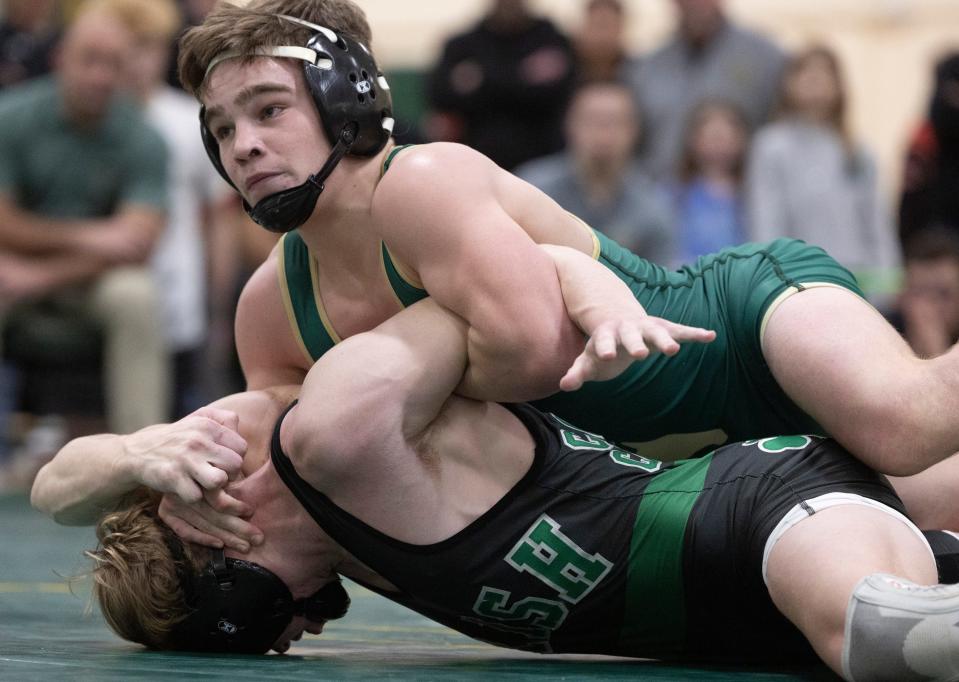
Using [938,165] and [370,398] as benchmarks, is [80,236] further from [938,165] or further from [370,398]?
[370,398]

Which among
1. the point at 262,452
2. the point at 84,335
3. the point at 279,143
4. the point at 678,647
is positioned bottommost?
the point at 84,335

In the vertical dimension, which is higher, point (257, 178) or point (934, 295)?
point (257, 178)

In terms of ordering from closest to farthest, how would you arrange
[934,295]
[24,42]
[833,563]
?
1. [833,563]
2. [934,295]
3. [24,42]

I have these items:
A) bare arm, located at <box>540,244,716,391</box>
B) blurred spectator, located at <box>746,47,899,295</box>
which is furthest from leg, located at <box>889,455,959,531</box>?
blurred spectator, located at <box>746,47,899,295</box>

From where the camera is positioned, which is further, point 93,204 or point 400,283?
point 93,204

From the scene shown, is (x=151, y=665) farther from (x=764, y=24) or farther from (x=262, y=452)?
(x=764, y=24)

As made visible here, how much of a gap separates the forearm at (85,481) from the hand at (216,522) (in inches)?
3.9

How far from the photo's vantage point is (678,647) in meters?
2.81

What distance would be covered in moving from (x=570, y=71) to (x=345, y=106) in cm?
443

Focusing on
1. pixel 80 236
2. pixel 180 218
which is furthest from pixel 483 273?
pixel 180 218

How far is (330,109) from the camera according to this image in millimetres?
2951

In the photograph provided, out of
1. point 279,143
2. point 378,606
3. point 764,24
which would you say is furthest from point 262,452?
point 764,24

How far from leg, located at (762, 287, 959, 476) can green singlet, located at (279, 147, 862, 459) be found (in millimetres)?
173

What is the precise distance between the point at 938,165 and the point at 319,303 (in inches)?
180
